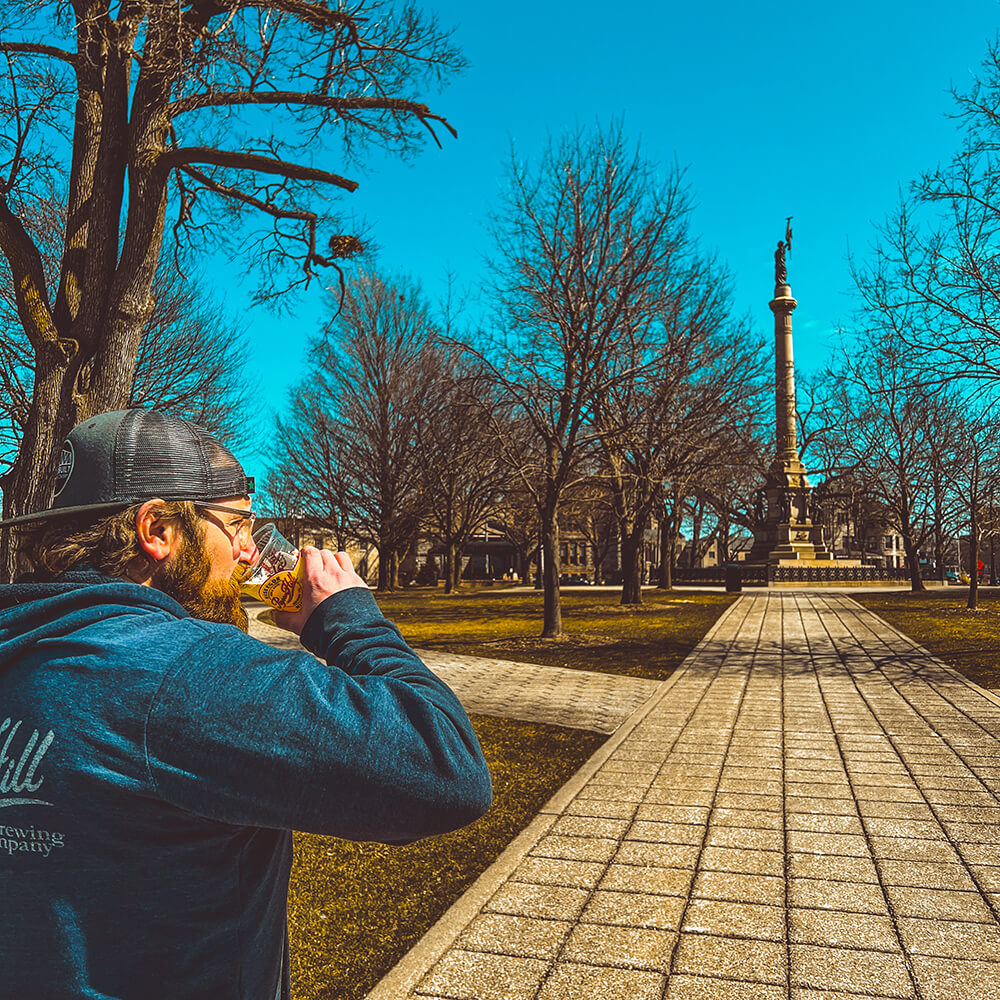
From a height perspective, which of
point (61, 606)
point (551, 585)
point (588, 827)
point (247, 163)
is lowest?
point (588, 827)

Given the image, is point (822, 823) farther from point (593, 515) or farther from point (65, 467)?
point (593, 515)

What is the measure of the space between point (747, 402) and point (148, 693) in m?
22.5

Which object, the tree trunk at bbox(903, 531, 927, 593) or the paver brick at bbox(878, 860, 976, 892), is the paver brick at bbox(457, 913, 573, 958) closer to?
the paver brick at bbox(878, 860, 976, 892)

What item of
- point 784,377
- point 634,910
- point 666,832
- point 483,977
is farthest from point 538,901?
point 784,377

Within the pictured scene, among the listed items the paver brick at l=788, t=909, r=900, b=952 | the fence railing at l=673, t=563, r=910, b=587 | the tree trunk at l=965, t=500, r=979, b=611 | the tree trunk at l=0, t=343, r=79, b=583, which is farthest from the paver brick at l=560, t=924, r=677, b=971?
the fence railing at l=673, t=563, r=910, b=587

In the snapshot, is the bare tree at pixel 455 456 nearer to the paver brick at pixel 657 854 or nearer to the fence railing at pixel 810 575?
the paver brick at pixel 657 854

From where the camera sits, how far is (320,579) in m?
1.42

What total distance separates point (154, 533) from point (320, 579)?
0.28m

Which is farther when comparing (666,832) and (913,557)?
(913,557)

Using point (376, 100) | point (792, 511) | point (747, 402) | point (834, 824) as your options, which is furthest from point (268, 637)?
point (792, 511)

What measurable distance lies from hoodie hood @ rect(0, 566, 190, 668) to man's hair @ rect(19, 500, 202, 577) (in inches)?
2.7

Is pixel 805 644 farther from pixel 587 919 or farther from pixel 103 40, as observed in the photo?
pixel 103 40

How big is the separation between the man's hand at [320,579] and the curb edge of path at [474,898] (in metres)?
2.51

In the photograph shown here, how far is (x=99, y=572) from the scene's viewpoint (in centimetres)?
130
